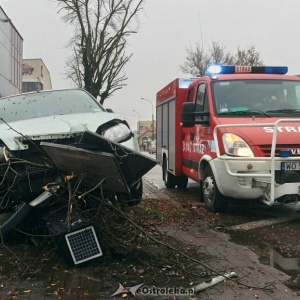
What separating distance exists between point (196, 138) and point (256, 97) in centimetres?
132

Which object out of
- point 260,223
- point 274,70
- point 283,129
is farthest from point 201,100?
point 260,223

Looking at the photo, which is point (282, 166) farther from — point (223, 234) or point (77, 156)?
point (77, 156)

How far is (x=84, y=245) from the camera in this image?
Answer: 14.5ft

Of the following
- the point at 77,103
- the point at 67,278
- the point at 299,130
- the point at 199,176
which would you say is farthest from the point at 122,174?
the point at 199,176

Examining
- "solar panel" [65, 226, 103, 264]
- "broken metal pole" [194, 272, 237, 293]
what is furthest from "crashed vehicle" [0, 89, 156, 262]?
"broken metal pole" [194, 272, 237, 293]

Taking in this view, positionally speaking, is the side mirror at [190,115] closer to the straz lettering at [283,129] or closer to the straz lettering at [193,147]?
the straz lettering at [193,147]

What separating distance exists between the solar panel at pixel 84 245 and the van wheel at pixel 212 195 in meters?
3.12

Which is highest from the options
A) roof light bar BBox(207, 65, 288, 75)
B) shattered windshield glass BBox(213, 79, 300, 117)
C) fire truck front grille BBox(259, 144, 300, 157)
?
roof light bar BBox(207, 65, 288, 75)

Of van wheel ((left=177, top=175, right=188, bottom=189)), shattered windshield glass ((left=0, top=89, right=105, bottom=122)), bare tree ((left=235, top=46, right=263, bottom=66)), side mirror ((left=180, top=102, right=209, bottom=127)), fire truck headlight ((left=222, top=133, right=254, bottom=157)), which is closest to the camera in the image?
shattered windshield glass ((left=0, top=89, right=105, bottom=122))

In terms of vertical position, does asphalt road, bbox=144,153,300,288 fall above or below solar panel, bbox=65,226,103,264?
below

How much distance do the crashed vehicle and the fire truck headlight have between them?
5.66ft

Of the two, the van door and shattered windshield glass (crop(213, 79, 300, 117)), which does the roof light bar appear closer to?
the van door

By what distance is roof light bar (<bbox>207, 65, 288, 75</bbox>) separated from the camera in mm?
8594

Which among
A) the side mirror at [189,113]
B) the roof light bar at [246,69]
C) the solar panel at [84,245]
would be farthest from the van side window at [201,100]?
the solar panel at [84,245]
